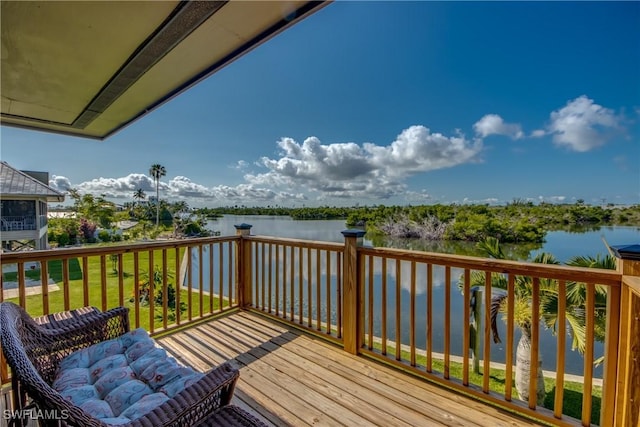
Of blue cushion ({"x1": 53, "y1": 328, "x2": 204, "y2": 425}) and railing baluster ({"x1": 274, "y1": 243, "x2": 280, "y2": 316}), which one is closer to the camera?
blue cushion ({"x1": 53, "y1": 328, "x2": 204, "y2": 425})

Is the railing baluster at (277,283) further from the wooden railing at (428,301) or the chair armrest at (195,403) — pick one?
the chair armrest at (195,403)

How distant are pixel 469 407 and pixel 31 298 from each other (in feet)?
36.6

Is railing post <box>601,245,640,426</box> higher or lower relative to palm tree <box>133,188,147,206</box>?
lower

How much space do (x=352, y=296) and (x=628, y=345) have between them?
176cm

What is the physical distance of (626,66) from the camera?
31.0ft

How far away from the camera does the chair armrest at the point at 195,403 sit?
3.03ft

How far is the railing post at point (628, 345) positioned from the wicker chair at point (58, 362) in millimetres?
2003

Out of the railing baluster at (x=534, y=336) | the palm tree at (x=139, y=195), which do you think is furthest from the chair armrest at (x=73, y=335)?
the palm tree at (x=139, y=195)

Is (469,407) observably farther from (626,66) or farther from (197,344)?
(626,66)

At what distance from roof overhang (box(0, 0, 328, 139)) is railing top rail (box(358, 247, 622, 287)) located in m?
1.89

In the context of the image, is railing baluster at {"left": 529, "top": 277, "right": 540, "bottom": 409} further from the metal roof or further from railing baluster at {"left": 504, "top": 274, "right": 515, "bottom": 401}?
the metal roof

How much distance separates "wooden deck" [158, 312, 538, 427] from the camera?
1769 millimetres

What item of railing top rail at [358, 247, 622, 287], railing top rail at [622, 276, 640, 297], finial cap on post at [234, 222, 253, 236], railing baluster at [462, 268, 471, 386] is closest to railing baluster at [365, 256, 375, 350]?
railing top rail at [358, 247, 622, 287]

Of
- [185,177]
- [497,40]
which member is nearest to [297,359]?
[497,40]
